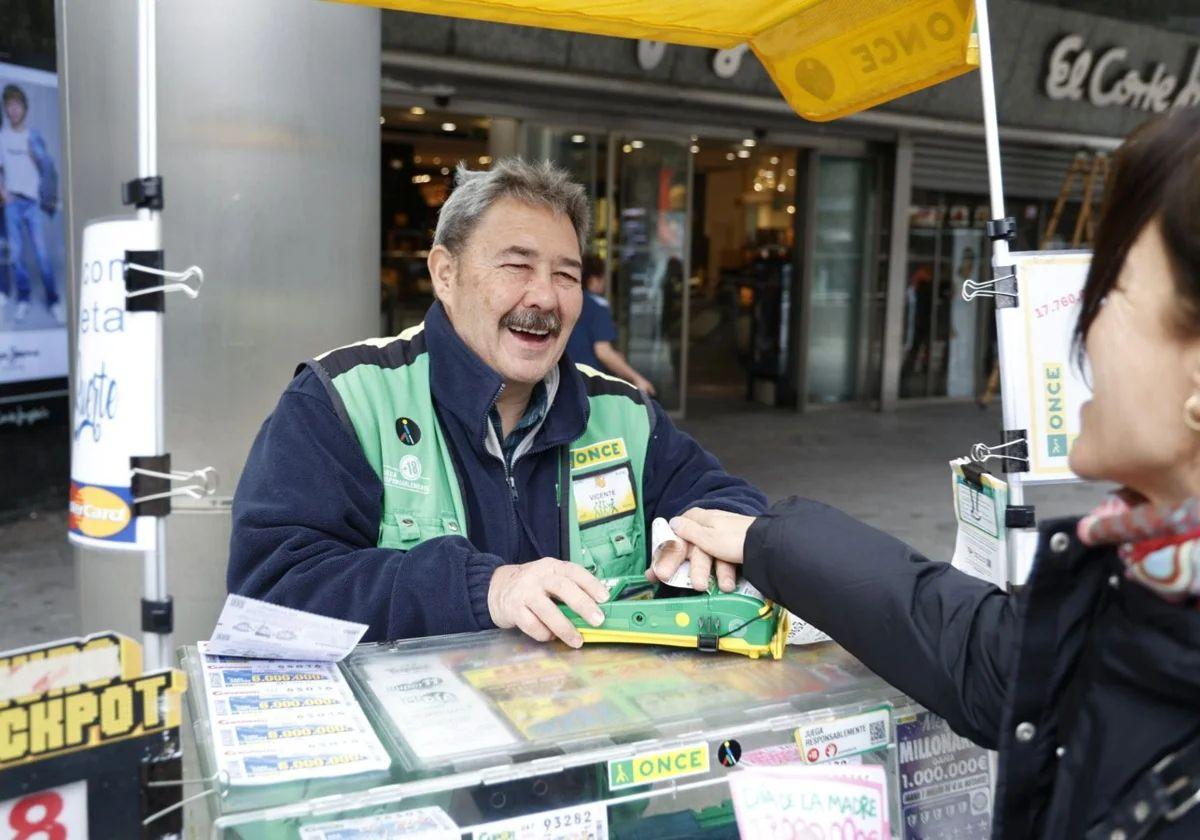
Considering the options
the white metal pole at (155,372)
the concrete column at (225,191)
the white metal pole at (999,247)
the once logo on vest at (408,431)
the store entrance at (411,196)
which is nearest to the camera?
the white metal pole at (155,372)

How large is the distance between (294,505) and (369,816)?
860 mm

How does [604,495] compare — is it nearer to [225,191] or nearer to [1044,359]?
[1044,359]

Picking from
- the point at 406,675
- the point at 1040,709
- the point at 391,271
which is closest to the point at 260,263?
the point at 406,675

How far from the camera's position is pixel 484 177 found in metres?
2.34

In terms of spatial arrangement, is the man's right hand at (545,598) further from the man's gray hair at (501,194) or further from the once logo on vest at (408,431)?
the man's gray hair at (501,194)

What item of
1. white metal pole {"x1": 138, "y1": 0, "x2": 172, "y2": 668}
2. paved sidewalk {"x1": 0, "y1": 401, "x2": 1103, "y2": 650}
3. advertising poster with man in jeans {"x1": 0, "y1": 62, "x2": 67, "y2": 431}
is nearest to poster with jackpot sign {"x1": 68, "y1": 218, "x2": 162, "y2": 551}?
white metal pole {"x1": 138, "y1": 0, "x2": 172, "y2": 668}

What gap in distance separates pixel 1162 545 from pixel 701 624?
2.51ft

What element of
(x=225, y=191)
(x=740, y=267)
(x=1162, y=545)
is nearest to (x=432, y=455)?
(x=1162, y=545)

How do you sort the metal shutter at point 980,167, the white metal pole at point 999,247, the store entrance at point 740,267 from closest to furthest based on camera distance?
the white metal pole at point 999,247 < the metal shutter at point 980,167 < the store entrance at point 740,267

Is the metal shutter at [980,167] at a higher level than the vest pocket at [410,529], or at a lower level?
higher

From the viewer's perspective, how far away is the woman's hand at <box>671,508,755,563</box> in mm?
1676

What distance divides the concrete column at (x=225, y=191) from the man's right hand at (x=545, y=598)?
1936 millimetres

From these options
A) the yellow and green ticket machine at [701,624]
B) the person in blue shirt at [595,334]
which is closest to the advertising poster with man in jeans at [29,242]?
the person in blue shirt at [595,334]

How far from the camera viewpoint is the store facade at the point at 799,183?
938 cm
